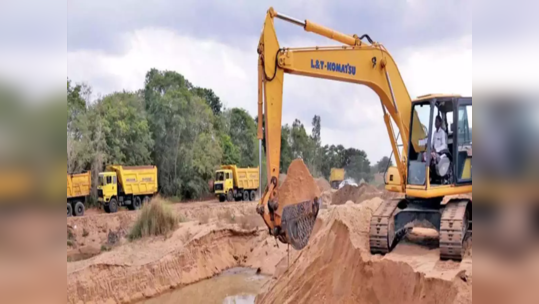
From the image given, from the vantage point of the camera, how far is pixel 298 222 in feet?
19.7

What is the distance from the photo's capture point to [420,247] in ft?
22.1

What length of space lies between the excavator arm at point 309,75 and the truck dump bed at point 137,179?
1747 cm

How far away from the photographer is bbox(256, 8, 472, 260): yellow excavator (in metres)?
5.85

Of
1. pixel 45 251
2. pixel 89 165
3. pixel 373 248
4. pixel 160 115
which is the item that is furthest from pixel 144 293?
pixel 160 115

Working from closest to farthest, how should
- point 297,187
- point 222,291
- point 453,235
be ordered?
point 453,235 → point 297,187 → point 222,291

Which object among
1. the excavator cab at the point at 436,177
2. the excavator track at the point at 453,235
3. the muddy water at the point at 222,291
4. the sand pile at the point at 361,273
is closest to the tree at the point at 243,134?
the muddy water at the point at 222,291

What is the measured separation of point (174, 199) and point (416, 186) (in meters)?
23.8

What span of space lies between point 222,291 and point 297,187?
6312 millimetres

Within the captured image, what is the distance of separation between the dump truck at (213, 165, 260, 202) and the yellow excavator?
20.1m

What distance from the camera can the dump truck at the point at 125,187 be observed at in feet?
69.3

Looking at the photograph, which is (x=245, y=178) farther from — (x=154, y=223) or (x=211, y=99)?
(x=154, y=223)

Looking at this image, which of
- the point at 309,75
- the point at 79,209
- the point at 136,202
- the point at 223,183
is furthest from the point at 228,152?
the point at 309,75

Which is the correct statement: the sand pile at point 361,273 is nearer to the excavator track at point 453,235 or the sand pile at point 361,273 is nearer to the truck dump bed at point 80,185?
the excavator track at point 453,235

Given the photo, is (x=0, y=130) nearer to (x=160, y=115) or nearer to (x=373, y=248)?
(x=373, y=248)
